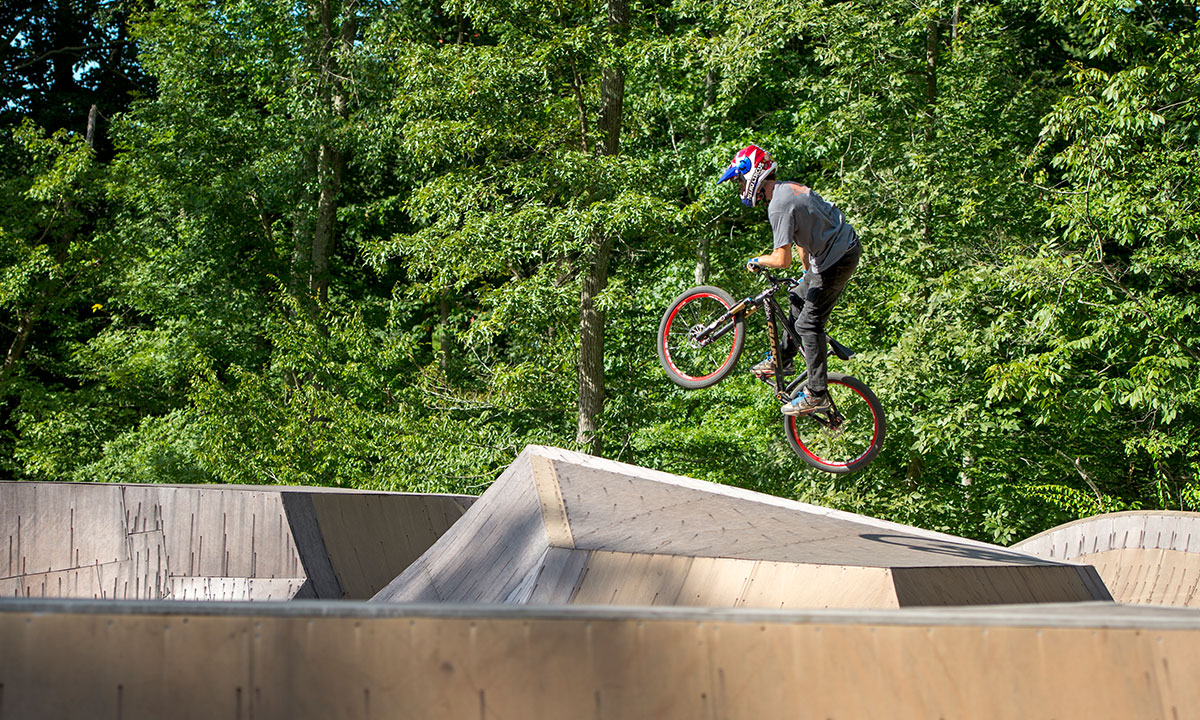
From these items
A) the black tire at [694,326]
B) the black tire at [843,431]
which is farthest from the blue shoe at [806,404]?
the black tire at [694,326]

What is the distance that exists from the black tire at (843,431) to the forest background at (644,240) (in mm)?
678

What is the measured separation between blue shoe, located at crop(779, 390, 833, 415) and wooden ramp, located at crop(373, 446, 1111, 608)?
847mm

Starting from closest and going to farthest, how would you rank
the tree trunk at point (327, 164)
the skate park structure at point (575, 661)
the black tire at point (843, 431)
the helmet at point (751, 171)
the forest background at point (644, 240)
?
the skate park structure at point (575, 661) → the helmet at point (751, 171) → the black tire at point (843, 431) → the forest background at point (644, 240) → the tree trunk at point (327, 164)

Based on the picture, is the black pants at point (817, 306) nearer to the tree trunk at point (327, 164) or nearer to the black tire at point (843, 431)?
the black tire at point (843, 431)

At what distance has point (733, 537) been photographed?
21.9ft

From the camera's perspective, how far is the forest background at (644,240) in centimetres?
1385

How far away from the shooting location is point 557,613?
3.05 meters

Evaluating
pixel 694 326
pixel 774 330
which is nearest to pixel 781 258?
pixel 774 330

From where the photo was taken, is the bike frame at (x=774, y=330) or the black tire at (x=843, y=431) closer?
the bike frame at (x=774, y=330)

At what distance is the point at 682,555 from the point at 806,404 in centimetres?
168

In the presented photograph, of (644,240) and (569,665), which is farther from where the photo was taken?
(644,240)

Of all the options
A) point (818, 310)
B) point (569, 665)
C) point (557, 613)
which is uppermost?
point (818, 310)

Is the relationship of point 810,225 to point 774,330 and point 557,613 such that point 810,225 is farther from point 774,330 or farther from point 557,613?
point 557,613

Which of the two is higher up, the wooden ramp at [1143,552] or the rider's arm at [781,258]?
the rider's arm at [781,258]
